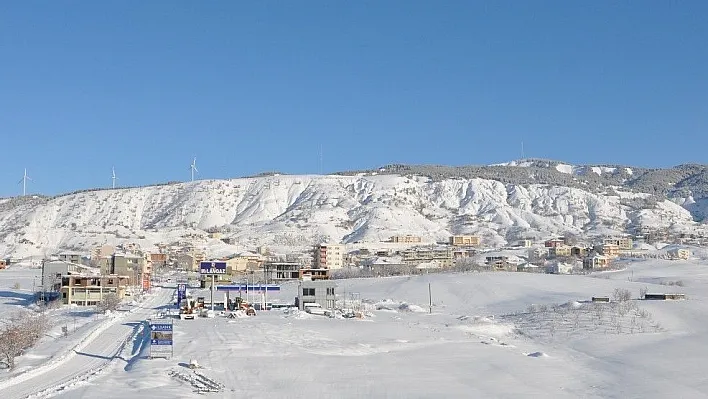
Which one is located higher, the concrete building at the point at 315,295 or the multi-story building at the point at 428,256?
the multi-story building at the point at 428,256

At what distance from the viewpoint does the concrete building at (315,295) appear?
4681 cm

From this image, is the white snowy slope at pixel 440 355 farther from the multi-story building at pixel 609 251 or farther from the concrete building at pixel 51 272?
the multi-story building at pixel 609 251

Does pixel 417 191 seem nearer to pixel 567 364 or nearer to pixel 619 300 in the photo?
pixel 619 300

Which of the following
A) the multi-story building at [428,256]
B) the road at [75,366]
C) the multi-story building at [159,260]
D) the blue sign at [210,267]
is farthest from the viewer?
the multi-story building at [159,260]

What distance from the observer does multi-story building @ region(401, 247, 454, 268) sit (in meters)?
96.9

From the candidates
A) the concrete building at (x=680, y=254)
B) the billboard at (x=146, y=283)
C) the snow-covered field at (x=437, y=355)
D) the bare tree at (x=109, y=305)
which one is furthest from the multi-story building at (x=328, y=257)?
the bare tree at (x=109, y=305)

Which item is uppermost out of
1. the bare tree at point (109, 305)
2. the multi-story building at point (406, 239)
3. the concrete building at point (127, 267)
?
the multi-story building at point (406, 239)

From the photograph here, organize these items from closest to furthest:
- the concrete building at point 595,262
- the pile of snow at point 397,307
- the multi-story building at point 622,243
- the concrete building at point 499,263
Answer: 1. the pile of snow at point 397,307
2. the concrete building at point 499,263
3. the concrete building at point 595,262
4. the multi-story building at point 622,243

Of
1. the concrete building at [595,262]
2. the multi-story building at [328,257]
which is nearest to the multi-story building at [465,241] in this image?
the multi-story building at [328,257]

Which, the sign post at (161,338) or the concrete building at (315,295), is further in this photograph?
the concrete building at (315,295)

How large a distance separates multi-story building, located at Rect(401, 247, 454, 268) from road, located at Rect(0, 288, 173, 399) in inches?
2457

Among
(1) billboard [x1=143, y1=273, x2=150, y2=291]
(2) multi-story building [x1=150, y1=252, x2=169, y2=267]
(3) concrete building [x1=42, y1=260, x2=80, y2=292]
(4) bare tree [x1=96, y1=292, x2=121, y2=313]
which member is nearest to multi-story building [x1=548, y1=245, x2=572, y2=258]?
(2) multi-story building [x1=150, y1=252, x2=169, y2=267]

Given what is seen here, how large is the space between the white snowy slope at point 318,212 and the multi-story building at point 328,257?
32.0 meters

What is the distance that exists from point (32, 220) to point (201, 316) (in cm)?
14033
